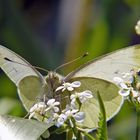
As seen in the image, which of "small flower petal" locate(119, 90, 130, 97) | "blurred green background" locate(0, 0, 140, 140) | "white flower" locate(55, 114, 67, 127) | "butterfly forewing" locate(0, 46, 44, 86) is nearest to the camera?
"white flower" locate(55, 114, 67, 127)

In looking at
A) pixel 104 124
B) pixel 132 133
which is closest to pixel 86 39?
pixel 132 133

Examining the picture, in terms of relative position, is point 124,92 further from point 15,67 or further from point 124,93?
point 15,67

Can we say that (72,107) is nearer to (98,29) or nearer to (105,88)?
(105,88)

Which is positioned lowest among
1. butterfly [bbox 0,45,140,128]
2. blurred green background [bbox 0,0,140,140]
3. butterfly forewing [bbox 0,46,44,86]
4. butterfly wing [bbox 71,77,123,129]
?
blurred green background [bbox 0,0,140,140]

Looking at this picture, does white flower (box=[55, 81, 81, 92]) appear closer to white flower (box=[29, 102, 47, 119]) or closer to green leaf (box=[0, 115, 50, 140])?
white flower (box=[29, 102, 47, 119])

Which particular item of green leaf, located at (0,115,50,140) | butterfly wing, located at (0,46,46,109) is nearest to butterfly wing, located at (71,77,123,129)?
butterfly wing, located at (0,46,46,109)

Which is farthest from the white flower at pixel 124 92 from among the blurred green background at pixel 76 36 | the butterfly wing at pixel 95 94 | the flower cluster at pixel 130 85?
the blurred green background at pixel 76 36

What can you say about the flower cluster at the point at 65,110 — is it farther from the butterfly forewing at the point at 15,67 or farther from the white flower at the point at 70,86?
the butterfly forewing at the point at 15,67
